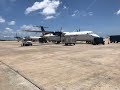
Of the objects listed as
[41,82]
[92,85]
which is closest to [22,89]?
[41,82]

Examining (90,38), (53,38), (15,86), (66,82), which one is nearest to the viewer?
(15,86)

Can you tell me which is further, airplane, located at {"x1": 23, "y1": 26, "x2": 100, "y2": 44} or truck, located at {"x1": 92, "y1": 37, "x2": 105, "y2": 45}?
airplane, located at {"x1": 23, "y1": 26, "x2": 100, "y2": 44}

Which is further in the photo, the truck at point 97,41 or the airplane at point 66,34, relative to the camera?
the airplane at point 66,34

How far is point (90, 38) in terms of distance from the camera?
54.4m

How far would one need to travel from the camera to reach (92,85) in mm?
9469

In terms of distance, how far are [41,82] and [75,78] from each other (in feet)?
6.32

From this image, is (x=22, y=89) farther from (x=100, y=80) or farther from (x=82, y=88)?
(x=100, y=80)

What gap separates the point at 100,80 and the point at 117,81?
2.80 ft

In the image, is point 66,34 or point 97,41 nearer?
point 97,41

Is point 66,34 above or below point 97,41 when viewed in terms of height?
above

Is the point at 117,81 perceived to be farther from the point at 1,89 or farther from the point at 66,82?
the point at 1,89

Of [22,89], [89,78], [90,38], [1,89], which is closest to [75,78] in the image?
[89,78]

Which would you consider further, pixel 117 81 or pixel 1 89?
pixel 117 81

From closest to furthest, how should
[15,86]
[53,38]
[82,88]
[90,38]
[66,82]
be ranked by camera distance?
[82,88], [15,86], [66,82], [90,38], [53,38]
